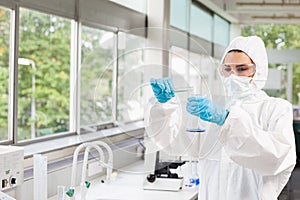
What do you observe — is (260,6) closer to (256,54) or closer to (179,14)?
(179,14)

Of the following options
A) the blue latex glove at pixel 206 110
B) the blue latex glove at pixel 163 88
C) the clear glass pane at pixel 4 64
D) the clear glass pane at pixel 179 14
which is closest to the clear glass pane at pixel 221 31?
the clear glass pane at pixel 179 14

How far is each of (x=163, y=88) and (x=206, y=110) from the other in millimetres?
262

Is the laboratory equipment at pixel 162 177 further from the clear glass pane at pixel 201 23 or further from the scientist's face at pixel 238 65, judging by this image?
the clear glass pane at pixel 201 23

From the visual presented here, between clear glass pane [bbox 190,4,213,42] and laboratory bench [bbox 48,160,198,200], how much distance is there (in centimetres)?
370

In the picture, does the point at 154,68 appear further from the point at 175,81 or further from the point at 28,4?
the point at 28,4

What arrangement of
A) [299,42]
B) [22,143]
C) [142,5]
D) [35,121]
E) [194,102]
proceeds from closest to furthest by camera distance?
[194,102] < [22,143] < [142,5] < [35,121] < [299,42]

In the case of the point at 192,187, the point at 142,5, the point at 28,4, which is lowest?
the point at 192,187

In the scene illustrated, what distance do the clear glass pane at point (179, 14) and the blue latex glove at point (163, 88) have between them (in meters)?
3.34

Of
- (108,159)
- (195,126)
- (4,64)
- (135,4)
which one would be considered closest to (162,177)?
(108,159)

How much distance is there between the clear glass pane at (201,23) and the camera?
691 centimetres

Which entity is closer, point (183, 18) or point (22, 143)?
point (22, 143)

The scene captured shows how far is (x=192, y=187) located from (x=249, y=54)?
1178 mm

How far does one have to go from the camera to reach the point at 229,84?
2.26 m

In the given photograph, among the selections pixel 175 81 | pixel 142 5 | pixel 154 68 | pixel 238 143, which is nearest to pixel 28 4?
pixel 154 68
